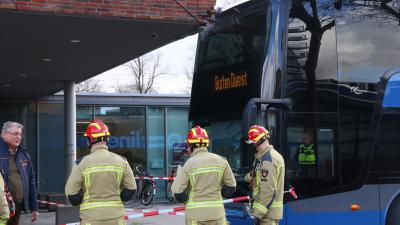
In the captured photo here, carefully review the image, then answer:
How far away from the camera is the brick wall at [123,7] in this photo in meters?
8.24

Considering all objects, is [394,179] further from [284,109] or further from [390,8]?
[390,8]

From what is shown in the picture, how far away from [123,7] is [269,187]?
3801 mm

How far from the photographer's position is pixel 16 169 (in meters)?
6.84

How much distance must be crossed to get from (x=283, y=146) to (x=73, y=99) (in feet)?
33.0

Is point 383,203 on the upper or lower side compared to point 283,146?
lower

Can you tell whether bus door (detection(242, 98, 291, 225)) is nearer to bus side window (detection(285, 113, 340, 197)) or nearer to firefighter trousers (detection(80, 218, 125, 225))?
bus side window (detection(285, 113, 340, 197))

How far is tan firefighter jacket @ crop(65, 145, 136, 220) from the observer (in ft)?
18.2

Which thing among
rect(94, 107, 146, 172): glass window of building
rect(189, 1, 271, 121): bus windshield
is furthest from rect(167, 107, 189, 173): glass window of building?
rect(189, 1, 271, 121): bus windshield

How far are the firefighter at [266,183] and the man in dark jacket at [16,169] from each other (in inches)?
107

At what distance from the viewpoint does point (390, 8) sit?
8875 millimetres

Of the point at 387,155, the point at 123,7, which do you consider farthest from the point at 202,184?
the point at 123,7

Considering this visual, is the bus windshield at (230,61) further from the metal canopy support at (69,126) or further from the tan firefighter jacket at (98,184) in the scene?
the metal canopy support at (69,126)

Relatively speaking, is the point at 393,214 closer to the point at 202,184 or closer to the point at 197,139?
the point at 202,184

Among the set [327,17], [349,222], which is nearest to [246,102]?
[327,17]
